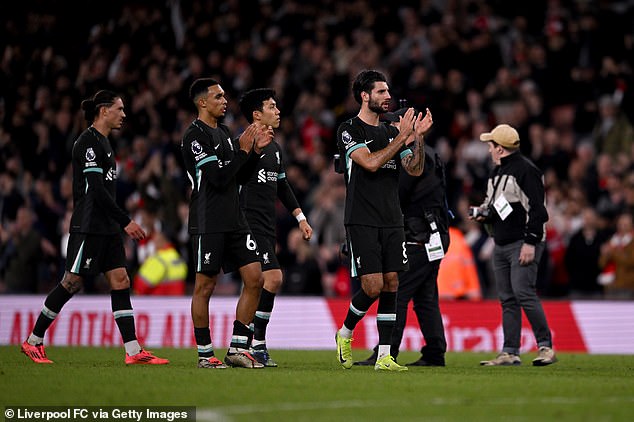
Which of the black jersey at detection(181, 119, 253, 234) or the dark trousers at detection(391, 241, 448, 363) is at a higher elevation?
the black jersey at detection(181, 119, 253, 234)

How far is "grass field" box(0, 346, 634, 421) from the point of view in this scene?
7.30 m

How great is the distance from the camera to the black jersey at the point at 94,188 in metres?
11.1

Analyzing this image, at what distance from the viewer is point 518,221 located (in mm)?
12367

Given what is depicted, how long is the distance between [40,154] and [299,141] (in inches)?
200

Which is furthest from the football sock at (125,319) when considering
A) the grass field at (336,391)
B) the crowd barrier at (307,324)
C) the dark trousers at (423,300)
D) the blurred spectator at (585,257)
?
the blurred spectator at (585,257)

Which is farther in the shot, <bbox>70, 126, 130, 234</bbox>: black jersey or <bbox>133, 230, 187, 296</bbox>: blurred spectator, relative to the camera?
<bbox>133, 230, 187, 296</bbox>: blurred spectator

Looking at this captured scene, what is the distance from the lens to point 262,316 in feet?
37.5

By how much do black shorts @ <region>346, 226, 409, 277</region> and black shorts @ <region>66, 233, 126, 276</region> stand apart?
2365 millimetres

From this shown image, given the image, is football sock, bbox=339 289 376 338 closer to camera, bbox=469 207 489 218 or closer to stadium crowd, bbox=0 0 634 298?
camera, bbox=469 207 489 218

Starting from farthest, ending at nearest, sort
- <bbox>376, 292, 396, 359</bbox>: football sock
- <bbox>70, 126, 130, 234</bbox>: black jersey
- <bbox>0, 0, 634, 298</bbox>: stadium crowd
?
<bbox>0, 0, 634, 298</bbox>: stadium crowd < <bbox>70, 126, 130, 234</bbox>: black jersey < <bbox>376, 292, 396, 359</bbox>: football sock

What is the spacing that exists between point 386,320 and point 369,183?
48.4 inches

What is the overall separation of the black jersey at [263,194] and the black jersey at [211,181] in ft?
3.15

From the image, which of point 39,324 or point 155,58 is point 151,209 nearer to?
point 155,58

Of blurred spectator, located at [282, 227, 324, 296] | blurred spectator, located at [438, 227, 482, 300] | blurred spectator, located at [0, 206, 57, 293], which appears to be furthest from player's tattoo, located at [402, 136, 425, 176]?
blurred spectator, located at [0, 206, 57, 293]
